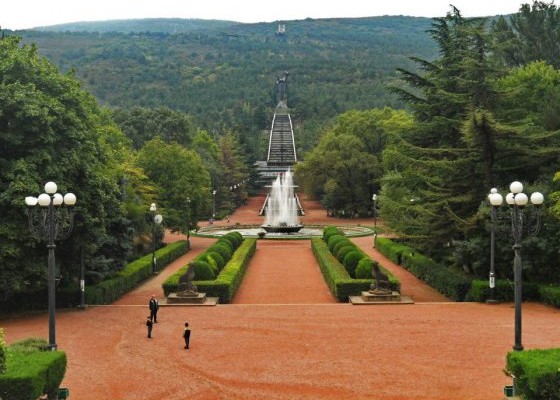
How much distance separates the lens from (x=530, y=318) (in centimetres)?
2023

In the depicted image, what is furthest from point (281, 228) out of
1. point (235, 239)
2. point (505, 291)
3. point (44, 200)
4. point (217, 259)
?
point (44, 200)

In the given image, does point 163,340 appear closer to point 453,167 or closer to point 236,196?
point 453,167

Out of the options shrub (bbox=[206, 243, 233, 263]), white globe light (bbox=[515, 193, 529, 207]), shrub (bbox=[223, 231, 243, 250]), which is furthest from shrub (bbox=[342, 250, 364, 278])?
white globe light (bbox=[515, 193, 529, 207])

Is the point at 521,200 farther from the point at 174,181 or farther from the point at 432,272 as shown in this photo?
the point at 174,181

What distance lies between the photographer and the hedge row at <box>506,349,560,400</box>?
10945 millimetres

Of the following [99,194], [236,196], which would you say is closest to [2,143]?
[99,194]

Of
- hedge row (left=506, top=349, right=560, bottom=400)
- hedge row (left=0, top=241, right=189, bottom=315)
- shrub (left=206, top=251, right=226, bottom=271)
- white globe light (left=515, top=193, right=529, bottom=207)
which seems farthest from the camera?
shrub (left=206, top=251, right=226, bottom=271)

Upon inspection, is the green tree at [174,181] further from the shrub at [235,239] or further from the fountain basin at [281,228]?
the fountain basin at [281,228]

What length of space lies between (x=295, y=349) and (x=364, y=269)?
10.7m

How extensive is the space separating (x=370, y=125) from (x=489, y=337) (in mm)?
58266

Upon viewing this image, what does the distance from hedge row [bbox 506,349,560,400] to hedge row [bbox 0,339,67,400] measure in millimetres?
8847

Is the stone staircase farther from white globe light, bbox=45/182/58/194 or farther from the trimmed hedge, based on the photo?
white globe light, bbox=45/182/58/194

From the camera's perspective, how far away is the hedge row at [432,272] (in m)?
25.0

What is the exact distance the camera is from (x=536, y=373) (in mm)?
11078
